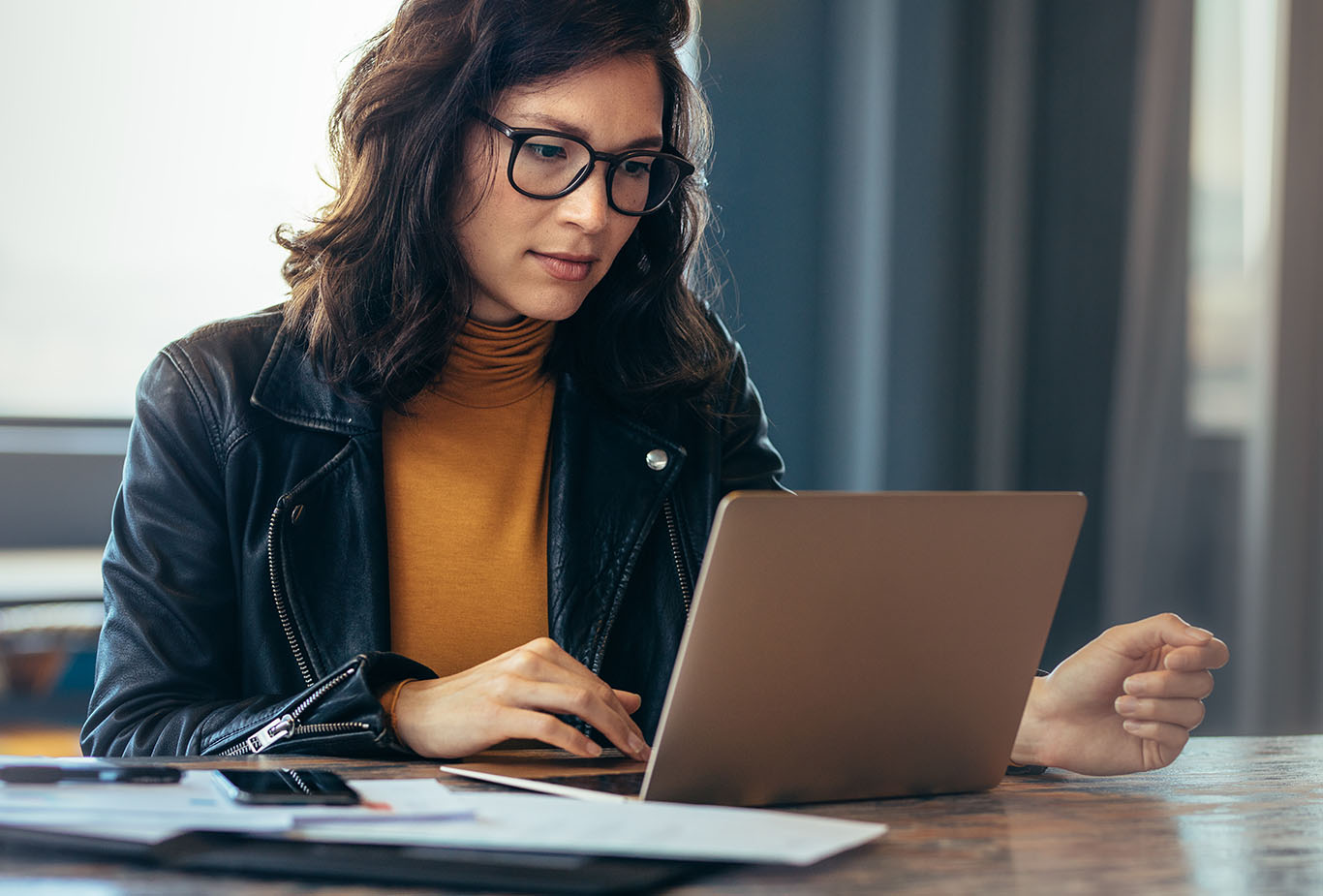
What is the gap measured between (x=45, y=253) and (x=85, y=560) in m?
0.89

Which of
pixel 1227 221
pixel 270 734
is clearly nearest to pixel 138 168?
pixel 1227 221

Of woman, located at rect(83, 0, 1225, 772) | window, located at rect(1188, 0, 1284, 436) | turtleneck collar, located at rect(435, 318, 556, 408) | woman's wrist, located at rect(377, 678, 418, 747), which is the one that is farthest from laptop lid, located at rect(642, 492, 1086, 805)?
window, located at rect(1188, 0, 1284, 436)

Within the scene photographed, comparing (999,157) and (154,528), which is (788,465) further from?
(154,528)

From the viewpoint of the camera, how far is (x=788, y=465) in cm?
322

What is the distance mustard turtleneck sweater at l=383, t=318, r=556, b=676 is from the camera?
4.65 feet

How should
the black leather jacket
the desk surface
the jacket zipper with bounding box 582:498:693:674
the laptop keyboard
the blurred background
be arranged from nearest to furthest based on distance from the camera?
the desk surface → the laptop keyboard → the black leather jacket → the jacket zipper with bounding box 582:498:693:674 → the blurred background

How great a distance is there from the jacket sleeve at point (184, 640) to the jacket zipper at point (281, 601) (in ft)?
0.15

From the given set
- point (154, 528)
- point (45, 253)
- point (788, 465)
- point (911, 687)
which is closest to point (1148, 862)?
point (911, 687)

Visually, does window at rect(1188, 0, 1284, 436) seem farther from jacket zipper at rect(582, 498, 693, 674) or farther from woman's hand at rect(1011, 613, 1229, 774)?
woman's hand at rect(1011, 613, 1229, 774)

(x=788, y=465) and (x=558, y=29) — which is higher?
(x=558, y=29)

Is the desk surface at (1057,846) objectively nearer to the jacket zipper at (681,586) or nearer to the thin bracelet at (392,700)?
the thin bracelet at (392,700)

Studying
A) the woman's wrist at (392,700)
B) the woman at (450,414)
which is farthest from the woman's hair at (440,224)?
the woman's wrist at (392,700)

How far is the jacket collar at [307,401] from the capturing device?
137 centimetres

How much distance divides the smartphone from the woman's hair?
0.64m
